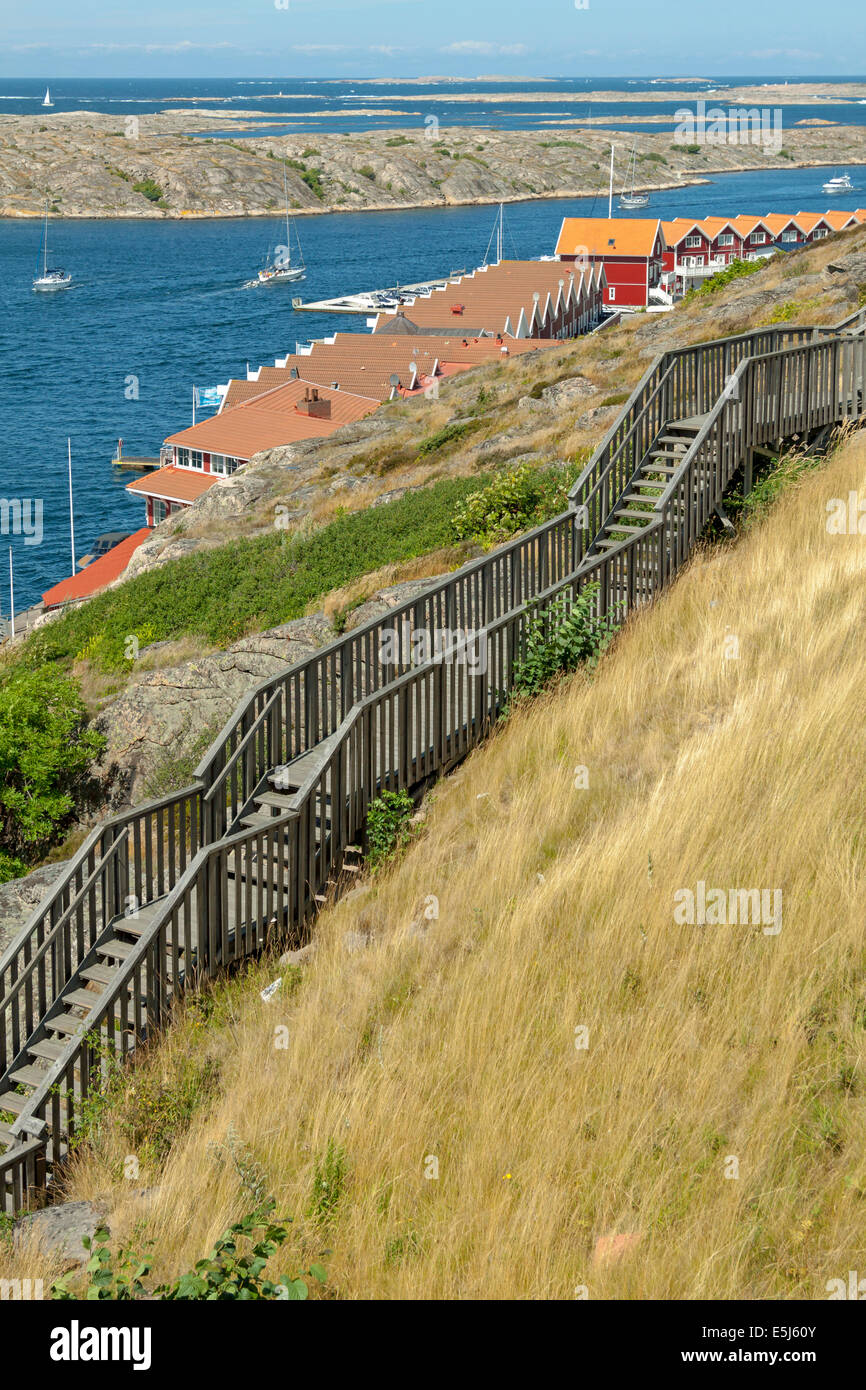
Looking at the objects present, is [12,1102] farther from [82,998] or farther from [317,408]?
[317,408]

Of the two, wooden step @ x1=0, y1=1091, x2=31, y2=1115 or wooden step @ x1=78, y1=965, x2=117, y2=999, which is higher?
wooden step @ x1=78, y1=965, x2=117, y2=999

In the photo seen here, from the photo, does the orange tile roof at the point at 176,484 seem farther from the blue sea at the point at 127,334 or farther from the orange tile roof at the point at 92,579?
the orange tile roof at the point at 92,579

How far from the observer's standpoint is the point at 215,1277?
5340 millimetres

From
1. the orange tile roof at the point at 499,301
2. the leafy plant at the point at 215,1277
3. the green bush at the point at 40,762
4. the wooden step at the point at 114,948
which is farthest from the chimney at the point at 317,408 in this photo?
the leafy plant at the point at 215,1277

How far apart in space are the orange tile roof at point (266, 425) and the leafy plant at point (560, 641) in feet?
162

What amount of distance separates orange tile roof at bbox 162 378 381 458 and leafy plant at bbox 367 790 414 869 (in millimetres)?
51267

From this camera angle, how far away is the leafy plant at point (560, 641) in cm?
1198

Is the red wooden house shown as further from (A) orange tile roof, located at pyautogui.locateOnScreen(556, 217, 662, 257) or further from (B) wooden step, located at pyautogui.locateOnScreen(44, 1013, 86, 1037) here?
(B) wooden step, located at pyautogui.locateOnScreen(44, 1013, 86, 1037)

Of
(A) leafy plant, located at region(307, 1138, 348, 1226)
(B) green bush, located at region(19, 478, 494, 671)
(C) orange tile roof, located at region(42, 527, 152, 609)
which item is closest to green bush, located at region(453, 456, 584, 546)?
(B) green bush, located at region(19, 478, 494, 671)

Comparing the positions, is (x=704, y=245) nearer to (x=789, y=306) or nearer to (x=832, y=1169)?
(x=789, y=306)

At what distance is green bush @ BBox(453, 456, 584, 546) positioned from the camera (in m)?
18.6

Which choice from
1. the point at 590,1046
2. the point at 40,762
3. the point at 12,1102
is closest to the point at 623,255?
the point at 40,762

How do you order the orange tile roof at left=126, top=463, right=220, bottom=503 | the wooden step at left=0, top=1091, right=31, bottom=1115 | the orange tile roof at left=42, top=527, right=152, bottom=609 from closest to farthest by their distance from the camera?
the wooden step at left=0, top=1091, right=31, bottom=1115 < the orange tile roof at left=42, top=527, right=152, bottom=609 < the orange tile roof at left=126, top=463, right=220, bottom=503

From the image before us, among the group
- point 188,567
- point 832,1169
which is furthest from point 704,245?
point 832,1169
